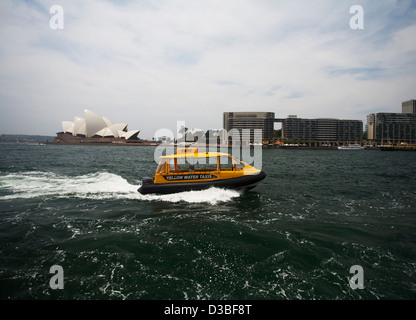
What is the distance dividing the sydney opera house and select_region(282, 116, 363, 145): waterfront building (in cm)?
10824

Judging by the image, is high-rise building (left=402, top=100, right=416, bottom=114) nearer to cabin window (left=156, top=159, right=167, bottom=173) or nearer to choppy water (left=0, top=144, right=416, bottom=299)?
choppy water (left=0, top=144, right=416, bottom=299)

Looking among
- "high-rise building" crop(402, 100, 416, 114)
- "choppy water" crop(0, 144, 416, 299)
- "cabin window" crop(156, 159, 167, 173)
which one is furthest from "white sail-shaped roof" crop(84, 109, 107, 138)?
"high-rise building" crop(402, 100, 416, 114)

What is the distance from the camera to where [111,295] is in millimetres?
4367

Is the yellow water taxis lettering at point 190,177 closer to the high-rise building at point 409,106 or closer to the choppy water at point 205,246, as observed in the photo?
the choppy water at point 205,246

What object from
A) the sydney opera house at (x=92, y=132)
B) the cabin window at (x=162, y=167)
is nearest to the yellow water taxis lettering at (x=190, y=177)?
the cabin window at (x=162, y=167)

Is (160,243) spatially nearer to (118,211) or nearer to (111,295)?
(111,295)

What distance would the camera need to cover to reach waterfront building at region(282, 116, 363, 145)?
478ft

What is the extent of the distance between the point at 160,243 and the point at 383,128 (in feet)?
598

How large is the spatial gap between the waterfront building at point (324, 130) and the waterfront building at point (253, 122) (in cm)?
1190

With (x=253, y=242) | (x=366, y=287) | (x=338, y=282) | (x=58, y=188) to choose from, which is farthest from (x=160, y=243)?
(x=58, y=188)

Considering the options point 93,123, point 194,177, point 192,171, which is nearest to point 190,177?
point 194,177

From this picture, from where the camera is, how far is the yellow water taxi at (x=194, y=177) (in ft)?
38.3

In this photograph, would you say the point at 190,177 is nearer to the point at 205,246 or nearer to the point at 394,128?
the point at 205,246

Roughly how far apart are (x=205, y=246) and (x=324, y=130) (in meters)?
165
